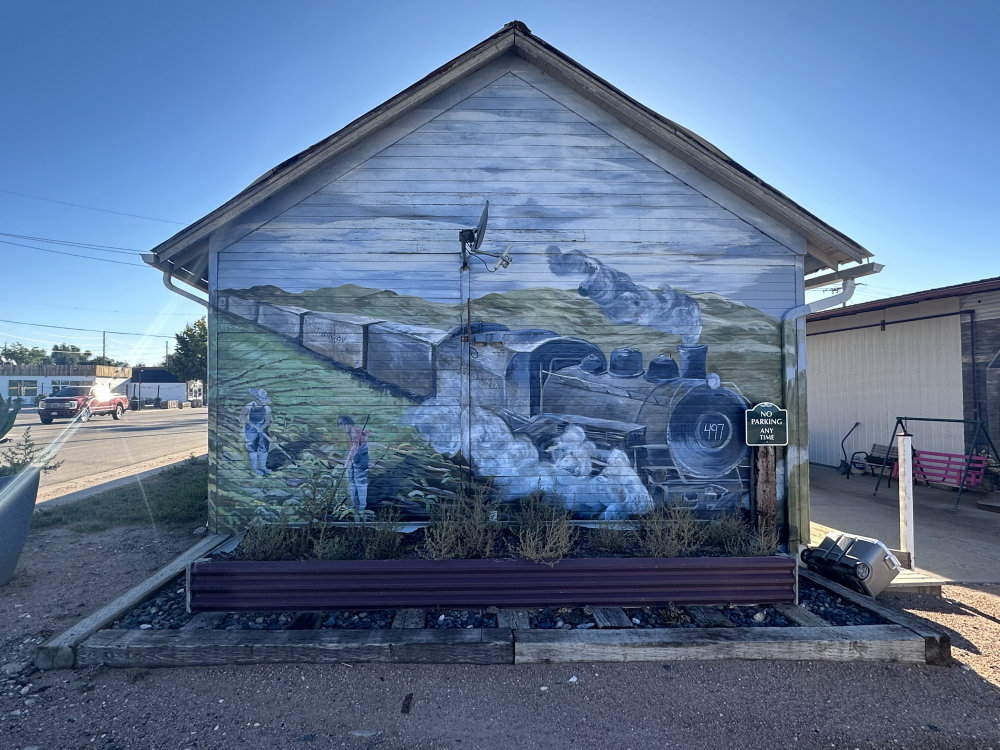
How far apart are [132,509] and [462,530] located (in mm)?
6442

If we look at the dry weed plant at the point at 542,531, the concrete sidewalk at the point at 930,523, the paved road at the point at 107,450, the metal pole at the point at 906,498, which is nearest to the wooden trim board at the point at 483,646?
the dry weed plant at the point at 542,531

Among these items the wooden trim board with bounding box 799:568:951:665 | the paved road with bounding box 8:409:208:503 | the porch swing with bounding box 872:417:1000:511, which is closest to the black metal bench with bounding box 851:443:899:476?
the porch swing with bounding box 872:417:1000:511

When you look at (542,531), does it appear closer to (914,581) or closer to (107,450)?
(914,581)

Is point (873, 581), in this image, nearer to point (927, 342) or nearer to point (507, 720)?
point (507, 720)

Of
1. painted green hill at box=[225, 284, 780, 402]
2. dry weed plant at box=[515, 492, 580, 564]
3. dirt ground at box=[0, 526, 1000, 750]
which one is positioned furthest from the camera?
painted green hill at box=[225, 284, 780, 402]

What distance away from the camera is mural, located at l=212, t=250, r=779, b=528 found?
5.70m

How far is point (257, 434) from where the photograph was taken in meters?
5.70

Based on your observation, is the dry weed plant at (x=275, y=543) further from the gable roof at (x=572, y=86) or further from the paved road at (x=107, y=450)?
the paved road at (x=107, y=450)

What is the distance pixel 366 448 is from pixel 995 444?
12.4 metres

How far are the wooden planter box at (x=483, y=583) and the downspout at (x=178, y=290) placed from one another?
11.8 feet

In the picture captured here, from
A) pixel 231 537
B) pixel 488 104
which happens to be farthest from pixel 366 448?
pixel 488 104

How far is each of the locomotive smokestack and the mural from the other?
12 millimetres

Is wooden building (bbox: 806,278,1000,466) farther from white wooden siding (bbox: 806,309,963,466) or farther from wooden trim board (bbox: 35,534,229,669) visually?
wooden trim board (bbox: 35,534,229,669)

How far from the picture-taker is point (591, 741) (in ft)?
9.43
